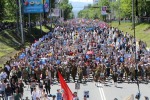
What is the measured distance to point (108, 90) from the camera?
25234mm

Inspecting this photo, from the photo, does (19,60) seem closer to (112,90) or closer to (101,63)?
(101,63)

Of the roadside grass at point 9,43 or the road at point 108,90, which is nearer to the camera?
the road at point 108,90

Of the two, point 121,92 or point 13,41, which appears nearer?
point 121,92

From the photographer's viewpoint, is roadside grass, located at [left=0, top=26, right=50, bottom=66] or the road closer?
the road

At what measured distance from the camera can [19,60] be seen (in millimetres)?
30188

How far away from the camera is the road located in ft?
76.5

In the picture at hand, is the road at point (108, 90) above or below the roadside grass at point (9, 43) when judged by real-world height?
below

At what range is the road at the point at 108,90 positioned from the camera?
23.3m

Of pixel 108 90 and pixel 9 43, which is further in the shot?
pixel 9 43

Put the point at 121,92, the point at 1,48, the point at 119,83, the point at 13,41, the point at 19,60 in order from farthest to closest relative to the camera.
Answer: the point at 13,41 < the point at 1,48 < the point at 19,60 < the point at 119,83 < the point at 121,92

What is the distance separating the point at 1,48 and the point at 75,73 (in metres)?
21.7

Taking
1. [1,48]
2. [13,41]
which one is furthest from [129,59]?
[13,41]

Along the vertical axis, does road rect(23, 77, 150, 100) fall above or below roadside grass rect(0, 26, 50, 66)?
below

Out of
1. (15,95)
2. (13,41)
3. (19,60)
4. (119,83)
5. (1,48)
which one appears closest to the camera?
(15,95)
